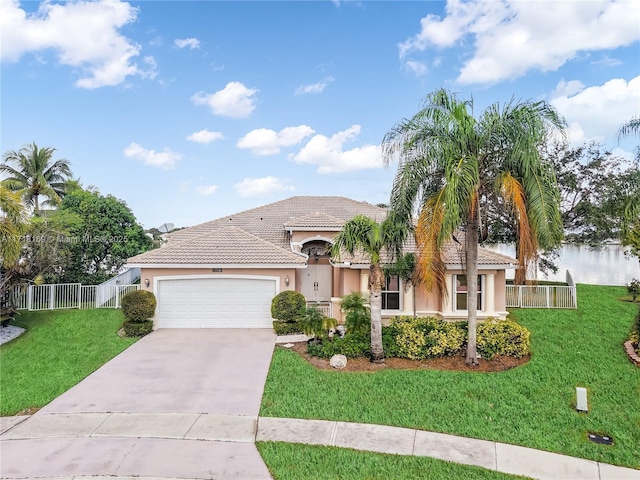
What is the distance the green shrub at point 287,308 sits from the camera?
46.6ft

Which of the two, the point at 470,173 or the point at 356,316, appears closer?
the point at 470,173

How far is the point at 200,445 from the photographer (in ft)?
21.8

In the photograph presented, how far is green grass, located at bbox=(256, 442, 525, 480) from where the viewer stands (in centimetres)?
570

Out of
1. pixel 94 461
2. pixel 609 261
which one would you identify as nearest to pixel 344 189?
pixel 94 461

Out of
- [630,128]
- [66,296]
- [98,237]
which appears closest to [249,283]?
[66,296]

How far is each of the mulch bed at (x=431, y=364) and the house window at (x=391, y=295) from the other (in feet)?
12.5

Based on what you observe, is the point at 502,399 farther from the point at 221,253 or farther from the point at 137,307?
the point at 137,307

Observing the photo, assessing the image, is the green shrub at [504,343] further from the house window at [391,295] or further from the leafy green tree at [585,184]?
the leafy green tree at [585,184]

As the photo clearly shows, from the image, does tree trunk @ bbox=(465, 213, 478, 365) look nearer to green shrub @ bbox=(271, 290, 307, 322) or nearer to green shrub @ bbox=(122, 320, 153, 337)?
green shrub @ bbox=(271, 290, 307, 322)

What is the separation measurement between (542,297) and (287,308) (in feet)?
41.4

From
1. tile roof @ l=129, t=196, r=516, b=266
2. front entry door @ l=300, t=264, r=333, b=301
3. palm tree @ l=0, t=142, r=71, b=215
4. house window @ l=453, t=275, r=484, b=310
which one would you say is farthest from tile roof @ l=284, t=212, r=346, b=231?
palm tree @ l=0, t=142, r=71, b=215

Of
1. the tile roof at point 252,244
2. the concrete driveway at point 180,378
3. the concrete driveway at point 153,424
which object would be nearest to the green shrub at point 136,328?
the concrete driveway at point 180,378

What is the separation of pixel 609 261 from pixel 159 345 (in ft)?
189

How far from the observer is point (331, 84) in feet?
64.8
